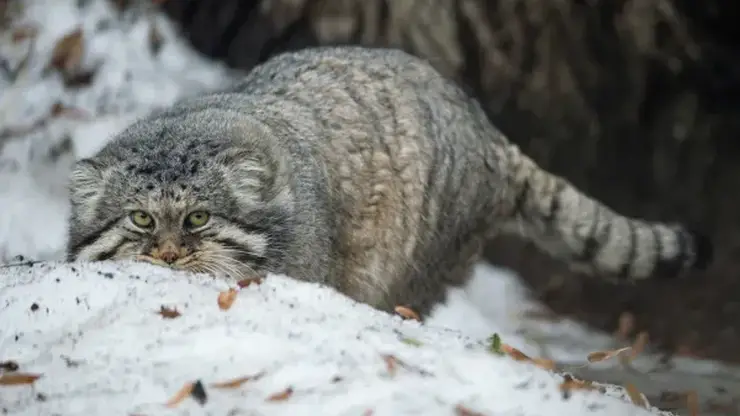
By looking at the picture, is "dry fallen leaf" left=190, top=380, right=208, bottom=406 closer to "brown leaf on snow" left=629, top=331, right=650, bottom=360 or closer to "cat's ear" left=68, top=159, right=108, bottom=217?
"cat's ear" left=68, top=159, right=108, bottom=217

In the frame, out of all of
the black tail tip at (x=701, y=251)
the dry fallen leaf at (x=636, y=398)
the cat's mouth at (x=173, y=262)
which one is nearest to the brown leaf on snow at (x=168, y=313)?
the cat's mouth at (x=173, y=262)

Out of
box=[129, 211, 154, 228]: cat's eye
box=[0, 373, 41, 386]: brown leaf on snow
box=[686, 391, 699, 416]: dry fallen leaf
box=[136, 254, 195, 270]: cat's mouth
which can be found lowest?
box=[0, 373, 41, 386]: brown leaf on snow

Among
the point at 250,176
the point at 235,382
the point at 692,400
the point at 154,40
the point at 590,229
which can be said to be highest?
the point at 154,40

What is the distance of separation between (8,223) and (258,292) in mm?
3420

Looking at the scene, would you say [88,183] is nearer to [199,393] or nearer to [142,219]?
[142,219]

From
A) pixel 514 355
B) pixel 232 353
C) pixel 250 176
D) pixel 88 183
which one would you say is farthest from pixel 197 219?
pixel 514 355

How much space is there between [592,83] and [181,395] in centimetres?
483

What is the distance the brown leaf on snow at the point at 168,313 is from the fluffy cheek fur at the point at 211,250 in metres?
0.59

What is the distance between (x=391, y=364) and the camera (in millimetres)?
3031

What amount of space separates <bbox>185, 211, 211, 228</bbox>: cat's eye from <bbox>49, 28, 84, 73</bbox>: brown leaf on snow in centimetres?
345

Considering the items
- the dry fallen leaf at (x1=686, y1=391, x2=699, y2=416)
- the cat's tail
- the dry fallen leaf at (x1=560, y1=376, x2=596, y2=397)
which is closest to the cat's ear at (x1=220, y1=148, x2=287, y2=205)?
the dry fallen leaf at (x1=560, y1=376, x2=596, y2=397)

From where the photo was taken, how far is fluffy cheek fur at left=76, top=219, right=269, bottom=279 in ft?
12.9

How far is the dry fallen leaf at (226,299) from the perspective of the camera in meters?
3.32

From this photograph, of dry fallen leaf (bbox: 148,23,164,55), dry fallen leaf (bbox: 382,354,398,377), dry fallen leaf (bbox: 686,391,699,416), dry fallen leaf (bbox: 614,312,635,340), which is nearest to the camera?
dry fallen leaf (bbox: 382,354,398,377)
